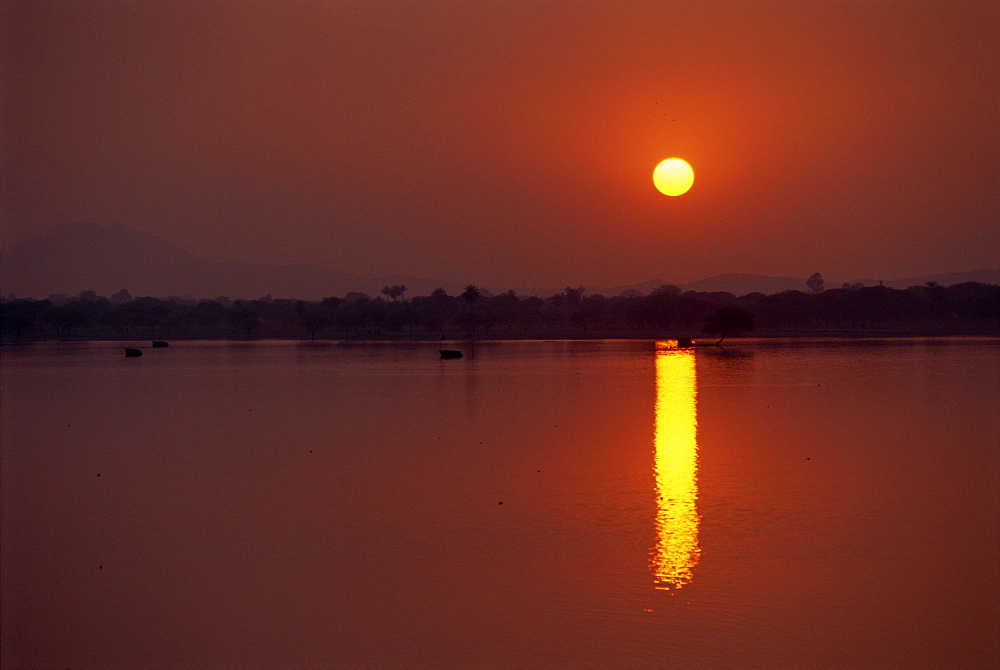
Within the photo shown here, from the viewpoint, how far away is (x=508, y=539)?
19266mm

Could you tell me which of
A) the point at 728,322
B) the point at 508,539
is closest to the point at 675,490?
the point at 508,539

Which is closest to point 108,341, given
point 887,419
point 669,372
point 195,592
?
point 669,372

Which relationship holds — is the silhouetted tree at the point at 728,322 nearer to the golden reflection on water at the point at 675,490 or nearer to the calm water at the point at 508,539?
the golden reflection on water at the point at 675,490

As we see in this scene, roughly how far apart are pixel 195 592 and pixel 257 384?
47.9 meters

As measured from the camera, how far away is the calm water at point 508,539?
14.0m

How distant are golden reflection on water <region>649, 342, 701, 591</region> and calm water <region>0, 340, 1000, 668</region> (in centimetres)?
10

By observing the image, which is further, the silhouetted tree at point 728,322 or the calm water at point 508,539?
the silhouetted tree at point 728,322

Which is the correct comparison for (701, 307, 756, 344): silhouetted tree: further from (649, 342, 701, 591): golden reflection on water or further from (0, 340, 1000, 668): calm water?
(0, 340, 1000, 668): calm water

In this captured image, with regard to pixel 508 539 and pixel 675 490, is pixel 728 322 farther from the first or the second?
pixel 508 539

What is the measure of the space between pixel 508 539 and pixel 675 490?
6103mm

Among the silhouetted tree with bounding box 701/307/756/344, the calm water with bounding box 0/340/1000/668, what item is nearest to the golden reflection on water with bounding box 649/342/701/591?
the calm water with bounding box 0/340/1000/668

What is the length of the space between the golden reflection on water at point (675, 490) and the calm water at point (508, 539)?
95 millimetres

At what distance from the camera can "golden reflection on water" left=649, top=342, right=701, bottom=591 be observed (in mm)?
16953

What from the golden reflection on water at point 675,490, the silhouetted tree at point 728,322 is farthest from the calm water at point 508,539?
the silhouetted tree at point 728,322
